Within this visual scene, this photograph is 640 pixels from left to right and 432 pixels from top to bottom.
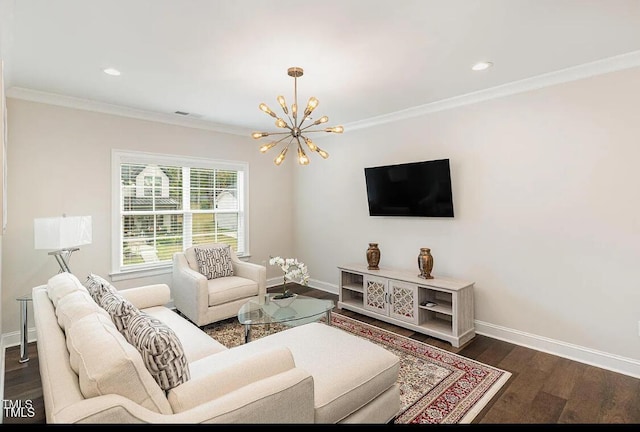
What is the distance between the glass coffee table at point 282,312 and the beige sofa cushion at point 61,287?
123 centimetres

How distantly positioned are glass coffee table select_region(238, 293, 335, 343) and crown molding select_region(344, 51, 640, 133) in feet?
8.35

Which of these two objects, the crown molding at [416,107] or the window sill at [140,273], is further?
the window sill at [140,273]

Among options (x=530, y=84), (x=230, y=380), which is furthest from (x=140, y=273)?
(x=530, y=84)

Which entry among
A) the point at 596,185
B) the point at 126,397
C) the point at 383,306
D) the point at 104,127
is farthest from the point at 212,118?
the point at 596,185

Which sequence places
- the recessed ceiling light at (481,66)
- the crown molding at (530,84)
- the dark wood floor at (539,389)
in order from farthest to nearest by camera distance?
the recessed ceiling light at (481,66) → the crown molding at (530,84) → the dark wood floor at (539,389)

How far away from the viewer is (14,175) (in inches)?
132

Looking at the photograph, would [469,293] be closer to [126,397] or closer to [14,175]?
[126,397]

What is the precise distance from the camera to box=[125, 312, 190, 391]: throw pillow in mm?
1413

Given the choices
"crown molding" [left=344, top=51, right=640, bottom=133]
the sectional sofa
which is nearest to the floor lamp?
the sectional sofa

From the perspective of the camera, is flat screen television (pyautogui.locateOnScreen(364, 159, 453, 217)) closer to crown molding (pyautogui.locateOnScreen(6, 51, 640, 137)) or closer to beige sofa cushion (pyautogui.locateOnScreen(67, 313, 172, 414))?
crown molding (pyautogui.locateOnScreen(6, 51, 640, 137))

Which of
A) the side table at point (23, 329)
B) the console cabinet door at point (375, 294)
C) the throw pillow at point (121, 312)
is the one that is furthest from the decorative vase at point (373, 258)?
the side table at point (23, 329)

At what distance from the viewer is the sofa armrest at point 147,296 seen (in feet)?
10.00

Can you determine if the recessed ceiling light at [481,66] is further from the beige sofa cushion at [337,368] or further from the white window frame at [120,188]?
the white window frame at [120,188]

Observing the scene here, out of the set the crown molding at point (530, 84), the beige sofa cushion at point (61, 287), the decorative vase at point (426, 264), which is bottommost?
the decorative vase at point (426, 264)
